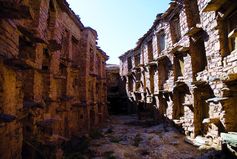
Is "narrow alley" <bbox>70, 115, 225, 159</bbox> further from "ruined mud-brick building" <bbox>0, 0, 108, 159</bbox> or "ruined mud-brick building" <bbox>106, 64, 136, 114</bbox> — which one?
"ruined mud-brick building" <bbox>106, 64, 136, 114</bbox>

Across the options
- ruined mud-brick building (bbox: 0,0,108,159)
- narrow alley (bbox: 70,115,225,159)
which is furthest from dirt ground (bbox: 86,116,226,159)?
ruined mud-brick building (bbox: 0,0,108,159)

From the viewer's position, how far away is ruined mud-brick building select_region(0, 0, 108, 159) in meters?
4.58

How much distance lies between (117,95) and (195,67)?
727 inches

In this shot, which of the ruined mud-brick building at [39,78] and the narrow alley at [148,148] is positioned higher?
the ruined mud-brick building at [39,78]

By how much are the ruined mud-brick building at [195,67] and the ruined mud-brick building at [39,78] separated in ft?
19.4

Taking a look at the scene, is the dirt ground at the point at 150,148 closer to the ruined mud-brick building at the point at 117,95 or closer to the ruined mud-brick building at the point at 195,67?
the ruined mud-brick building at the point at 195,67

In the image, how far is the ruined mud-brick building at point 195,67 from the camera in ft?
26.5

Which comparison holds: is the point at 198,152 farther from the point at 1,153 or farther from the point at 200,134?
the point at 1,153

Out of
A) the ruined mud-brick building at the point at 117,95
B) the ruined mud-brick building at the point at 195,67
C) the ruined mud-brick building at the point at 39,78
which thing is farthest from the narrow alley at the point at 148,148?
the ruined mud-brick building at the point at 117,95

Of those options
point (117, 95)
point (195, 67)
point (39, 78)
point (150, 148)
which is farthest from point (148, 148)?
point (117, 95)

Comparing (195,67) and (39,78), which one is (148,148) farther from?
(39,78)

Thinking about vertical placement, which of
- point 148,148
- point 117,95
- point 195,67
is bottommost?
point 148,148

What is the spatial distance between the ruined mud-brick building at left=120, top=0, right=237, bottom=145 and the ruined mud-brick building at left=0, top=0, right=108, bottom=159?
19.4ft

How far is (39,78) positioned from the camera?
7.47 metres
